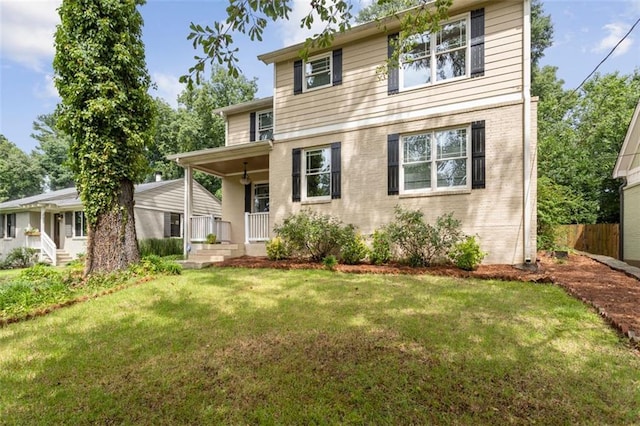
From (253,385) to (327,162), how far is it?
313 inches

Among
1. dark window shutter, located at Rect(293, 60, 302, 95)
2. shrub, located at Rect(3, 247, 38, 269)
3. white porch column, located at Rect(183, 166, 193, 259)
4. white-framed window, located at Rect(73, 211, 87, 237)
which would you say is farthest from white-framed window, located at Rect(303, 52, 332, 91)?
shrub, located at Rect(3, 247, 38, 269)

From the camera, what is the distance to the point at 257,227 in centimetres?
1116

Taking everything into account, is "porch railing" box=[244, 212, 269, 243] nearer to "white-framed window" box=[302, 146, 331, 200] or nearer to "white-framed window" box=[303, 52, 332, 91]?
"white-framed window" box=[302, 146, 331, 200]

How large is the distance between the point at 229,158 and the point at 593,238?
16176 millimetres

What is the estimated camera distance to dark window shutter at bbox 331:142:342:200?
955 centimetres

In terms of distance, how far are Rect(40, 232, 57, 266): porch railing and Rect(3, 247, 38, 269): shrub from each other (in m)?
0.45

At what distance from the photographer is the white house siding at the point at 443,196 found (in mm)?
7574

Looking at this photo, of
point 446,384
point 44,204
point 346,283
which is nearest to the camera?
point 446,384

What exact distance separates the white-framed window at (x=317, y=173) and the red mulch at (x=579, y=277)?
225 centimetres

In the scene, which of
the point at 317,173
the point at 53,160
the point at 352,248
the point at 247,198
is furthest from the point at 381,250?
the point at 53,160

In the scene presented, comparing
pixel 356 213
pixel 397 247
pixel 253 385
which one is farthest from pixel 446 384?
pixel 356 213

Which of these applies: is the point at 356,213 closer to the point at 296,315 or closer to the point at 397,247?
the point at 397,247

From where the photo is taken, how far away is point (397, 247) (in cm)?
852

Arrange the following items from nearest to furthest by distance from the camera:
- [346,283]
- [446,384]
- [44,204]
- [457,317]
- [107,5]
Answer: [446,384] < [457,317] < [346,283] < [107,5] < [44,204]
